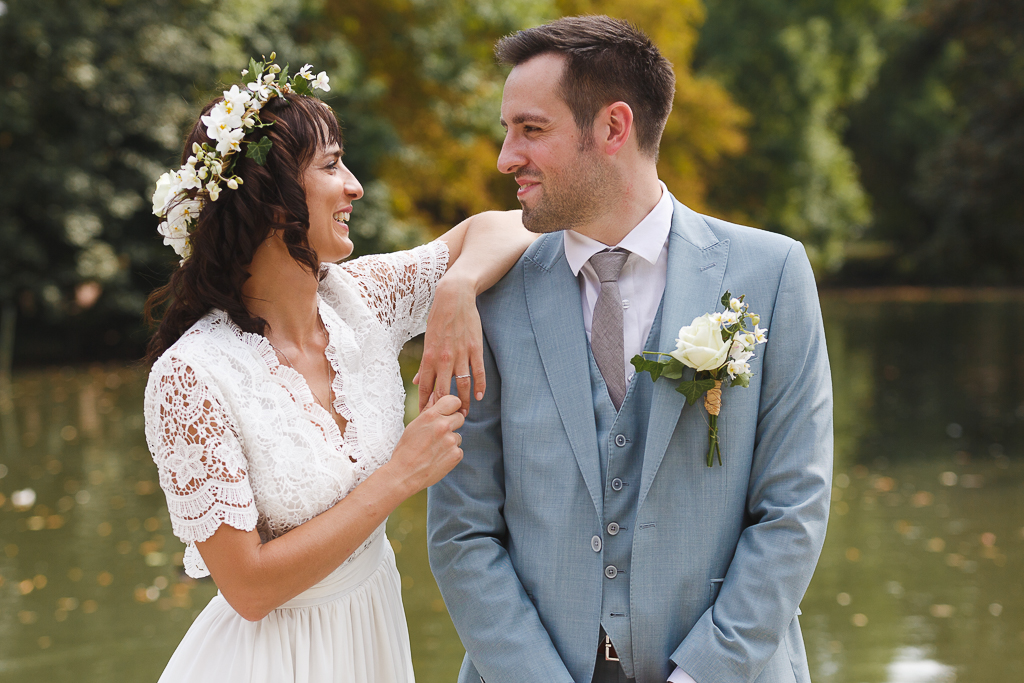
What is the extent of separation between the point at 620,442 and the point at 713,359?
0.32 m

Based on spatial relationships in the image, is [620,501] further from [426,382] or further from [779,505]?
[426,382]

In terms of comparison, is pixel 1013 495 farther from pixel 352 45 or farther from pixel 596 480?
pixel 352 45

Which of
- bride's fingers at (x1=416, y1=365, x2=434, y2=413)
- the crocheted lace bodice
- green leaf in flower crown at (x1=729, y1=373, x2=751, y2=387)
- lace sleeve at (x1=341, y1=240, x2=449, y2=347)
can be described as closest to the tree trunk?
lace sleeve at (x1=341, y1=240, x2=449, y2=347)

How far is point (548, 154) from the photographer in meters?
2.22

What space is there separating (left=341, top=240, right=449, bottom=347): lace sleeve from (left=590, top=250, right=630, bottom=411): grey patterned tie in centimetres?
66

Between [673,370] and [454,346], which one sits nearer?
[673,370]

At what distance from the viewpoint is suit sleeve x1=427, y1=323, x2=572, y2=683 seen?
2.15 metres

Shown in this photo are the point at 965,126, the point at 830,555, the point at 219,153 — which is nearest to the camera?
the point at 219,153

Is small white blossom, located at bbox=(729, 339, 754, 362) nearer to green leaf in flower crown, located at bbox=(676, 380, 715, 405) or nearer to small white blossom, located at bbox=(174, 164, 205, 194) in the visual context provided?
green leaf in flower crown, located at bbox=(676, 380, 715, 405)

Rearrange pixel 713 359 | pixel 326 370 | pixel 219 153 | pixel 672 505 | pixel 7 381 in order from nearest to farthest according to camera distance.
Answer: pixel 713 359, pixel 672 505, pixel 219 153, pixel 326 370, pixel 7 381

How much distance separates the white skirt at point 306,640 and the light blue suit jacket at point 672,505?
30 cm

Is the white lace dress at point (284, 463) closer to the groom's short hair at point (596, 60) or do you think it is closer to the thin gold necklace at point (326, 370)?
the thin gold necklace at point (326, 370)

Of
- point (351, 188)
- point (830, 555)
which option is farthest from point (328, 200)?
point (830, 555)

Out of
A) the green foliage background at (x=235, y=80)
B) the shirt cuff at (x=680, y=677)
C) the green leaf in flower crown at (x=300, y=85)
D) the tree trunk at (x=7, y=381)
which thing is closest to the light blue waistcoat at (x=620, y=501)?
the shirt cuff at (x=680, y=677)
